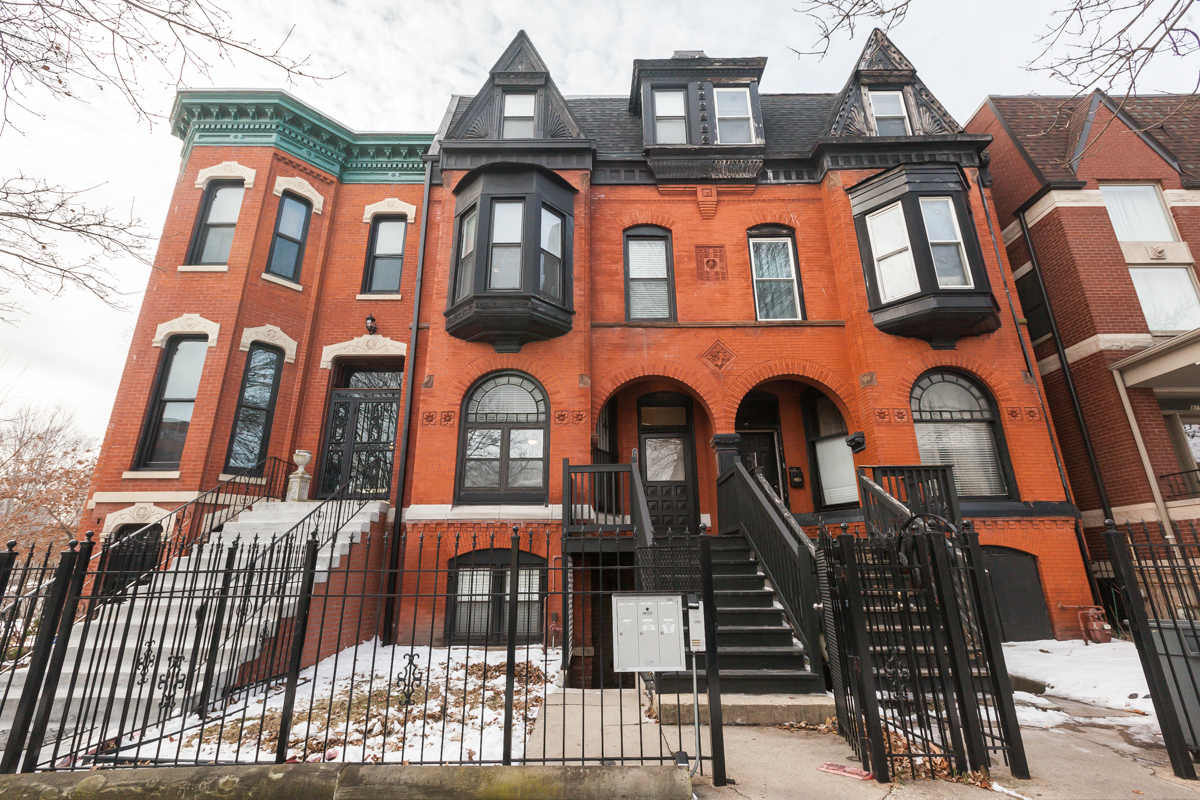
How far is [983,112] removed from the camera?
1470 centimetres

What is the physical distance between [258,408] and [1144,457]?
1742 centimetres

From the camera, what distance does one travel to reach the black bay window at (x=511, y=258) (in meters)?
9.93

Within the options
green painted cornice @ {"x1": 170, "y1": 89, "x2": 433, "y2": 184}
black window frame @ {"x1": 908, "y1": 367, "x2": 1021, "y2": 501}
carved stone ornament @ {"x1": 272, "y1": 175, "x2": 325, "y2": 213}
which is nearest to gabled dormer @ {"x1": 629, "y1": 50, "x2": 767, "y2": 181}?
green painted cornice @ {"x1": 170, "y1": 89, "x2": 433, "y2": 184}

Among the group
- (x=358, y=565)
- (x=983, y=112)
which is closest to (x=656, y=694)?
(x=358, y=565)

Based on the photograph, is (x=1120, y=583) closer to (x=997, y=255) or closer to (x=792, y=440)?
(x=792, y=440)

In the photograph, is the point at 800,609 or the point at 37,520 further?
the point at 37,520

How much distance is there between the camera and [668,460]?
1160cm

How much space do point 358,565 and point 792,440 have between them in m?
8.74

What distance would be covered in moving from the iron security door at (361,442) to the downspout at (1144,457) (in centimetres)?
1460

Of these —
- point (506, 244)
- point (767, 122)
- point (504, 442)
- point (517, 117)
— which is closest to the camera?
point (504, 442)

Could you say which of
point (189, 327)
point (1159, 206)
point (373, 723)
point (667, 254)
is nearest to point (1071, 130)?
point (1159, 206)

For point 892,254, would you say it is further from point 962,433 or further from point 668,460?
point 668,460

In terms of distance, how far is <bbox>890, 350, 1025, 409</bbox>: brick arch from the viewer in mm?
10008

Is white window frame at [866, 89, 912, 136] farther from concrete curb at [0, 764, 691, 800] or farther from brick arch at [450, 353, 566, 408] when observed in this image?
concrete curb at [0, 764, 691, 800]
